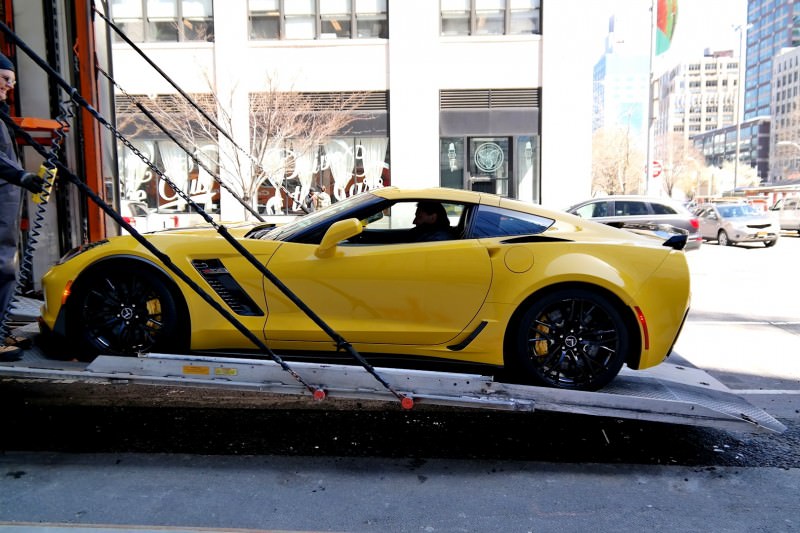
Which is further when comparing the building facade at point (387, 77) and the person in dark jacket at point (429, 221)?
the building facade at point (387, 77)

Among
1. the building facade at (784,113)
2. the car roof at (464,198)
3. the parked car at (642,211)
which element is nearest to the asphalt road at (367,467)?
the car roof at (464,198)

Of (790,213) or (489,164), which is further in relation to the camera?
(790,213)

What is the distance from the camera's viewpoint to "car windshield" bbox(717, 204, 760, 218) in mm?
23141

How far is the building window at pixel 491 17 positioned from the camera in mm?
21641

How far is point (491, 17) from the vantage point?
21.7m

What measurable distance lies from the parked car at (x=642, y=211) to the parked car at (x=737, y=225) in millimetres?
6784

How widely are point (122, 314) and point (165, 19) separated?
65.1 feet

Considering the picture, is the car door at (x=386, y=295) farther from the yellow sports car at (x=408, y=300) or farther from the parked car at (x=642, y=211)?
the parked car at (x=642, y=211)

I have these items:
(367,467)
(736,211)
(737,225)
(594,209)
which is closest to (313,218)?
(367,467)

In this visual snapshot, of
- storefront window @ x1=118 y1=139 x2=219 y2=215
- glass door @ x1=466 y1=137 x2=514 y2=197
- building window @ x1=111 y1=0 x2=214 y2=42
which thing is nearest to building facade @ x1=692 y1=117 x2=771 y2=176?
glass door @ x1=466 y1=137 x2=514 y2=197

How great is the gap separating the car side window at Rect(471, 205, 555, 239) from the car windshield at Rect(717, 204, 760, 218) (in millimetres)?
21284

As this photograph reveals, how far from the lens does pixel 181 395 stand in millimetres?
5484

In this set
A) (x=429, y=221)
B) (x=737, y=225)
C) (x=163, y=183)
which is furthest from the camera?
(x=737, y=225)

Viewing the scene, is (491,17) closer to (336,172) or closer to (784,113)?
(336,172)
